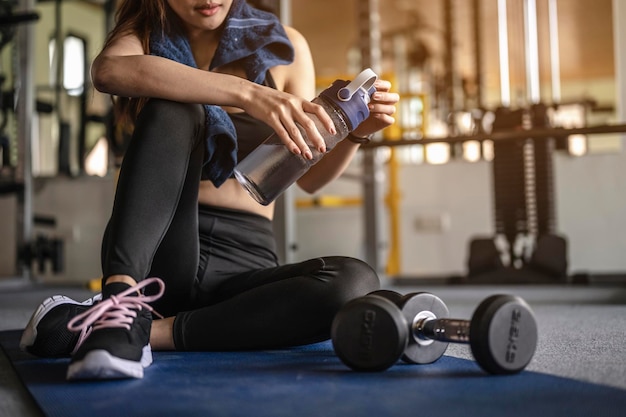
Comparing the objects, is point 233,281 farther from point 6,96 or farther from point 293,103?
point 6,96

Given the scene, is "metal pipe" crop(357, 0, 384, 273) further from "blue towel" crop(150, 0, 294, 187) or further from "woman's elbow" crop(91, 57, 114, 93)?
"woman's elbow" crop(91, 57, 114, 93)

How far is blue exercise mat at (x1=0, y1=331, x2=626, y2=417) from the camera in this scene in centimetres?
75

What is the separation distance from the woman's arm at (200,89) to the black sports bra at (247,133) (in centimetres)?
22

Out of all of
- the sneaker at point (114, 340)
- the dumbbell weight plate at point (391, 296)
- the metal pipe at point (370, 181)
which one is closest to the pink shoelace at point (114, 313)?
the sneaker at point (114, 340)

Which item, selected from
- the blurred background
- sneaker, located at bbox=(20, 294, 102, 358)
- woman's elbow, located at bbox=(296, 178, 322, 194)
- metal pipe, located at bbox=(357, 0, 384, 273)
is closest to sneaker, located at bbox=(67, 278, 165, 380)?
sneaker, located at bbox=(20, 294, 102, 358)

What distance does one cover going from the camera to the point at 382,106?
45.5 inches

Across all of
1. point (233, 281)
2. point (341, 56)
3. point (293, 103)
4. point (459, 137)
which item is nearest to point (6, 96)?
point (459, 137)

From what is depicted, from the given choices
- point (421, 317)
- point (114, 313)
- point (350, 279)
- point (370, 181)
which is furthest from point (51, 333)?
point (370, 181)

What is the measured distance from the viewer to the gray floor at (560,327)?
96 centimetres

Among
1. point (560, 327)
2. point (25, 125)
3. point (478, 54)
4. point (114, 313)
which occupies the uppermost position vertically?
point (478, 54)

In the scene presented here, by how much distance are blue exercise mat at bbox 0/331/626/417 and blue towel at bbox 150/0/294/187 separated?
34 centimetres

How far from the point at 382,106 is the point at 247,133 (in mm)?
277

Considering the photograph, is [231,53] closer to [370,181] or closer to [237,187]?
[237,187]

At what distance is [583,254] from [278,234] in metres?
1.99
